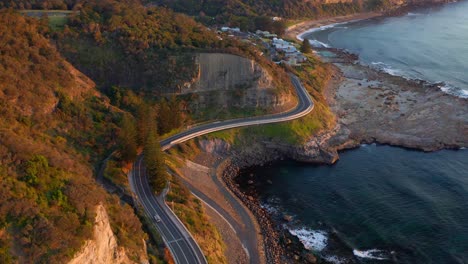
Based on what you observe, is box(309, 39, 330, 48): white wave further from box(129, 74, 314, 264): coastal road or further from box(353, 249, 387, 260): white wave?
box(353, 249, 387, 260): white wave

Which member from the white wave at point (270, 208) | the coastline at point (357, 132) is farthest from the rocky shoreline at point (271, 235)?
the white wave at point (270, 208)

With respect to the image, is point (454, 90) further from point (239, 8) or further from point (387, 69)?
point (239, 8)

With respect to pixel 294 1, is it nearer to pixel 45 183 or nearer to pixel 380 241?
pixel 380 241

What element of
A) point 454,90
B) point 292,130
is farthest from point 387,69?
point 292,130

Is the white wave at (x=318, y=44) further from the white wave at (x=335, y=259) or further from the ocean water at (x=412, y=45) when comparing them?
the white wave at (x=335, y=259)

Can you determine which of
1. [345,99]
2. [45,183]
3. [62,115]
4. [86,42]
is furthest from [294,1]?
[45,183]

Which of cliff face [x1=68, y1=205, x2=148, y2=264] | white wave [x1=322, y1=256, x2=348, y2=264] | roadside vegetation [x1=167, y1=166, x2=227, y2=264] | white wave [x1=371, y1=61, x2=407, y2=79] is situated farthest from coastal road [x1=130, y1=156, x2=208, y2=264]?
white wave [x1=371, y1=61, x2=407, y2=79]
